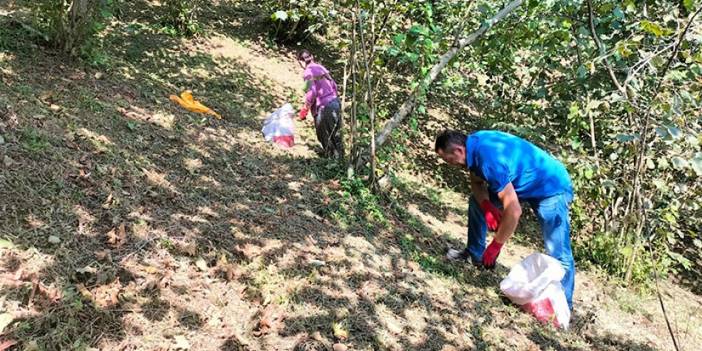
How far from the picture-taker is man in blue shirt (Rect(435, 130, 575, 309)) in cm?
350

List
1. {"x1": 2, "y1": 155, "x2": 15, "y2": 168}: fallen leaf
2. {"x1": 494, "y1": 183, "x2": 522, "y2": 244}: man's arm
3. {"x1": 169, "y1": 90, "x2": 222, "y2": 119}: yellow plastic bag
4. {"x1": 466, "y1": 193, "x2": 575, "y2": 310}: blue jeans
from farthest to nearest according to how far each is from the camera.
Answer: {"x1": 169, "y1": 90, "x2": 222, "y2": 119}: yellow plastic bag
{"x1": 466, "y1": 193, "x2": 575, "y2": 310}: blue jeans
{"x1": 494, "y1": 183, "x2": 522, "y2": 244}: man's arm
{"x1": 2, "y1": 155, "x2": 15, "y2": 168}: fallen leaf

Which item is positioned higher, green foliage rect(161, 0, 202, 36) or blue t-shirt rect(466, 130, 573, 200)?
blue t-shirt rect(466, 130, 573, 200)

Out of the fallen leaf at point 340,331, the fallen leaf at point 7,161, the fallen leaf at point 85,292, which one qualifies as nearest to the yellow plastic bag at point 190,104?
the fallen leaf at point 7,161

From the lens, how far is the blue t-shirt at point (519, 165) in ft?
11.7

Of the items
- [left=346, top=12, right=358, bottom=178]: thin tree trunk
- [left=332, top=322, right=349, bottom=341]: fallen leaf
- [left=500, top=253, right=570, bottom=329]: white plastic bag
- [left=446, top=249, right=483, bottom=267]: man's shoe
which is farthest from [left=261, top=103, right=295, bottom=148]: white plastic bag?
[left=332, top=322, right=349, bottom=341]: fallen leaf

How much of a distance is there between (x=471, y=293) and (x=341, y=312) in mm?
1223

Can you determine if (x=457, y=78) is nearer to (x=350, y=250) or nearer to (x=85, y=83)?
(x=350, y=250)

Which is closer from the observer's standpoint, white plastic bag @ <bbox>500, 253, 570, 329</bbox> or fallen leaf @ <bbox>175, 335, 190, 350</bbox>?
fallen leaf @ <bbox>175, 335, 190, 350</bbox>

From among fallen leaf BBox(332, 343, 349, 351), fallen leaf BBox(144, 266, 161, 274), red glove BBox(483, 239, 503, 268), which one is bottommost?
fallen leaf BBox(144, 266, 161, 274)

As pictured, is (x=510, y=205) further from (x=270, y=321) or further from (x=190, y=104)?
(x=190, y=104)

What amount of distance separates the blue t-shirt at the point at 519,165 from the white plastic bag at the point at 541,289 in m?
0.50

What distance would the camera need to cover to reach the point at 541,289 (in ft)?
11.6

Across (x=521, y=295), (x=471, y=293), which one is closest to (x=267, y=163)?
(x=471, y=293)

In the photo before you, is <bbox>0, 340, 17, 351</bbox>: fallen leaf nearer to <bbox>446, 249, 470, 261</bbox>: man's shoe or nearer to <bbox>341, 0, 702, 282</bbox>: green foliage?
<bbox>446, 249, 470, 261</bbox>: man's shoe
